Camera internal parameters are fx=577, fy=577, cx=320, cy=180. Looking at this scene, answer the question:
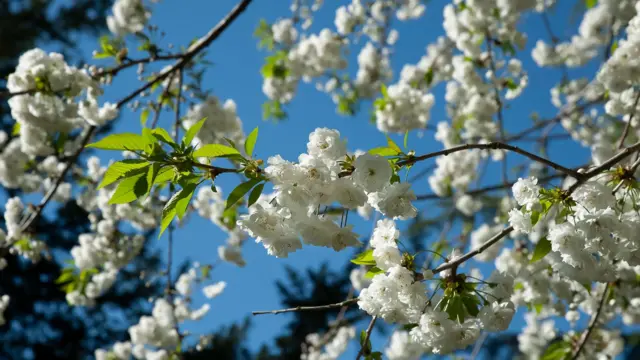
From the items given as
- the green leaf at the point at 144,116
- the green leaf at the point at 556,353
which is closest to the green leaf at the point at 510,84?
the green leaf at the point at 556,353

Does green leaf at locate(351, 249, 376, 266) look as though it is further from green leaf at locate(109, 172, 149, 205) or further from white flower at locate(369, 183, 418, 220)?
green leaf at locate(109, 172, 149, 205)

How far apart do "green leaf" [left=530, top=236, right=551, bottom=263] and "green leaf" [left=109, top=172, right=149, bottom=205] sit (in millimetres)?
1064

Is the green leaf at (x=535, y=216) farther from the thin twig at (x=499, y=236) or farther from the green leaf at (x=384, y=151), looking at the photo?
the green leaf at (x=384, y=151)

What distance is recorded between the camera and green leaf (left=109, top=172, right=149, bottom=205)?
1.33 meters

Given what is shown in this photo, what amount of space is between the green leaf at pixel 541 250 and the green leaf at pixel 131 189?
41.9 inches

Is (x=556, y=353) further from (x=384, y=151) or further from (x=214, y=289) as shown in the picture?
(x=214, y=289)

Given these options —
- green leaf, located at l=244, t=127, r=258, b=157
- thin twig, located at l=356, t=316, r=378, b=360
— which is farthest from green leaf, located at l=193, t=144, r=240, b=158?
thin twig, located at l=356, t=316, r=378, b=360

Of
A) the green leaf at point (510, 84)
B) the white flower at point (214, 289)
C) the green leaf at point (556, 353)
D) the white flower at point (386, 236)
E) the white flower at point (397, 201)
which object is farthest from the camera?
the white flower at point (214, 289)

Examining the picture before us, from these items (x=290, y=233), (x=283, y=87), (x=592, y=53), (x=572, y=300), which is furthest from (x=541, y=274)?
(x=592, y=53)

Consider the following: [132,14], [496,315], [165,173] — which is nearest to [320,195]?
[165,173]

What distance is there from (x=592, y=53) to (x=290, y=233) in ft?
17.1

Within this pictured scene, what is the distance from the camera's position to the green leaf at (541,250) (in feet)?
5.31

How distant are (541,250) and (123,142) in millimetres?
1152

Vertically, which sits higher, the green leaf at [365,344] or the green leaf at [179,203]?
the green leaf at [179,203]
